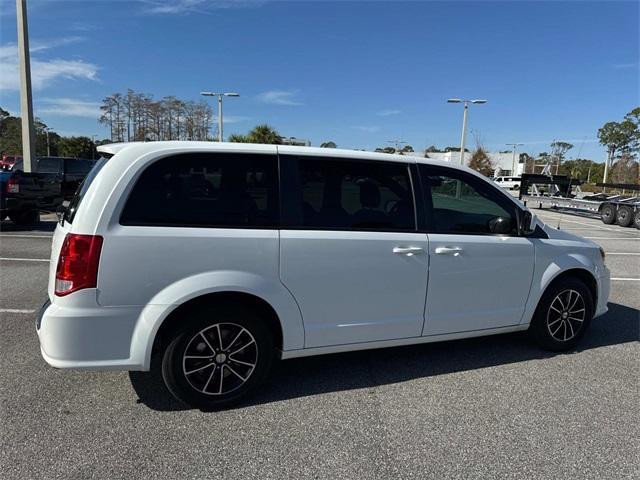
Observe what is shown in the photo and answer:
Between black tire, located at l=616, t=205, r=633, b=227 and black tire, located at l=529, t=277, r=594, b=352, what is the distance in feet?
55.8

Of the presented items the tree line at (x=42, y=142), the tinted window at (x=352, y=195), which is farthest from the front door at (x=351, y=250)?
the tree line at (x=42, y=142)

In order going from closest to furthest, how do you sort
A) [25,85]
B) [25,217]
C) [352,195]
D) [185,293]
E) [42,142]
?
1. [185,293]
2. [352,195]
3. [25,217]
4. [25,85]
5. [42,142]

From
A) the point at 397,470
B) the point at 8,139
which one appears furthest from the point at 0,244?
the point at 8,139

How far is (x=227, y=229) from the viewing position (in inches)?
121

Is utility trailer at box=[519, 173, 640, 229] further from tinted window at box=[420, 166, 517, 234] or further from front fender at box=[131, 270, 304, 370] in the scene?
front fender at box=[131, 270, 304, 370]

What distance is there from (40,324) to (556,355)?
427cm

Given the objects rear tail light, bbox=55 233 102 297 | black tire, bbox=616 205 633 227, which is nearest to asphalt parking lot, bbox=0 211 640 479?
rear tail light, bbox=55 233 102 297

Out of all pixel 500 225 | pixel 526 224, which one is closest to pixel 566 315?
pixel 526 224

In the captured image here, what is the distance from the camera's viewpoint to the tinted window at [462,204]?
3.75 meters

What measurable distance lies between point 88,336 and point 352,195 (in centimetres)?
203

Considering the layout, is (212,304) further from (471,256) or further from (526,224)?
(526,224)

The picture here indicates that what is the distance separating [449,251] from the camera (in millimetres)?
3664

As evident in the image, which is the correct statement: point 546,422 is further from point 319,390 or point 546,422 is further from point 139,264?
point 139,264

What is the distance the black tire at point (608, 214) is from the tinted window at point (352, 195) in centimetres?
1943
